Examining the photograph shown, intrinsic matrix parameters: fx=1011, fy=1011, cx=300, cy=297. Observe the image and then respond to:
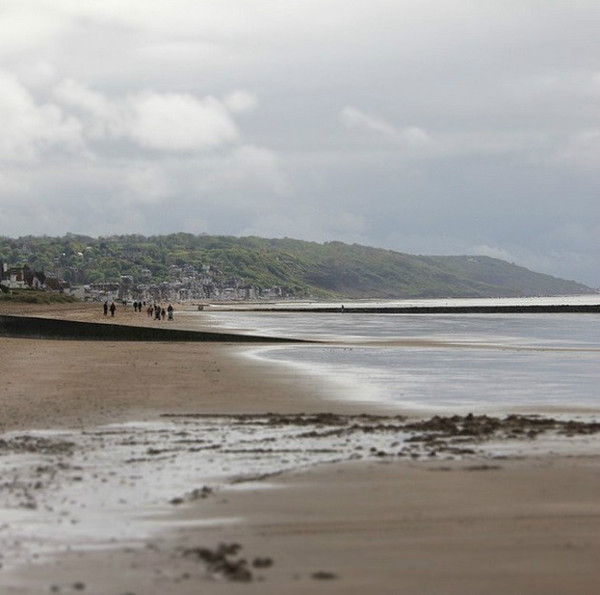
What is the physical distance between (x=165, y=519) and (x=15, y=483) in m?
2.61

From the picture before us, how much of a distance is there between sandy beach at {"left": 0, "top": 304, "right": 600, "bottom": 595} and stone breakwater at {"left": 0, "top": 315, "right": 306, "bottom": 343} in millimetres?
33592

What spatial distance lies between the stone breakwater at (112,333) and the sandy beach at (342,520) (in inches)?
1323

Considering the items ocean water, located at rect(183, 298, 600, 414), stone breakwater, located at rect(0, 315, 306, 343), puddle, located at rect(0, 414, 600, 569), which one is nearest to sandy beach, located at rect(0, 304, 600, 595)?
puddle, located at rect(0, 414, 600, 569)

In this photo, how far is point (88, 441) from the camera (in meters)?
15.1

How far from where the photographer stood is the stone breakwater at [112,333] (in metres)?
51.7

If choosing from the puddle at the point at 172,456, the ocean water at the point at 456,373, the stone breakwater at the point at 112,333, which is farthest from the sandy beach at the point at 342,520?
the stone breakwater at the point at 112,333

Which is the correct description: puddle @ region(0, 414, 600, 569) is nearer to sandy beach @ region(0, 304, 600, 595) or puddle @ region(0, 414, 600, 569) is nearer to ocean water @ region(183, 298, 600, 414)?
sandy beach @ region(0, 304, 600, 595)

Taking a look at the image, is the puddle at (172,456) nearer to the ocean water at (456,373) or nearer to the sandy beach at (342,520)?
the sandy beach at (342,520)

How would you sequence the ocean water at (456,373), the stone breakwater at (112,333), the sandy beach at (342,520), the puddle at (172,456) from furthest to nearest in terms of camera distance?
Result: the stone breakwater at (112,333) < the ocean water at (456,373) < the puddle at (172,456) < the sandy beach at (342,520)

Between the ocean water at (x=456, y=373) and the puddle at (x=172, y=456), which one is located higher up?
the ocean water at (x=456, y=373)

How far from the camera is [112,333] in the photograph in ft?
172

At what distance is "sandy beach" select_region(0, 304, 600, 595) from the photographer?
787 centimetres

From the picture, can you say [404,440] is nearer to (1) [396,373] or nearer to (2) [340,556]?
(2) [340,556]

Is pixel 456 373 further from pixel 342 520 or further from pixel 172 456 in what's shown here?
pixel 342 520
